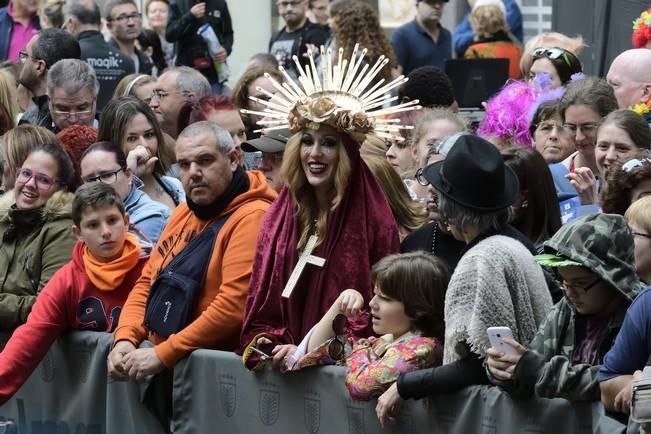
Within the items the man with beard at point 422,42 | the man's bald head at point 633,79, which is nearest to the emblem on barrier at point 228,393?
the man's bald head at point 633,79

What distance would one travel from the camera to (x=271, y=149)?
8.19 m

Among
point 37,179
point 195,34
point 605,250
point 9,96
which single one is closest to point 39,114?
point 9,96

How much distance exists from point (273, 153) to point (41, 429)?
6.23ft

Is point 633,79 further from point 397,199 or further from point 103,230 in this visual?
point 103,230


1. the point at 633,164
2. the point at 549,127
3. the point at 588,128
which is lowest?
the point at 549,127

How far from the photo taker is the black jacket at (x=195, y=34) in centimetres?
1423

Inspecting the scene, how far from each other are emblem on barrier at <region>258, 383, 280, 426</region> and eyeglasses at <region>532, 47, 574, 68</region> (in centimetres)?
368

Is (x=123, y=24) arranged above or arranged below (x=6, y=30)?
above

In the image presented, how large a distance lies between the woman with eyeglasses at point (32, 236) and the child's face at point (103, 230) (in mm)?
506

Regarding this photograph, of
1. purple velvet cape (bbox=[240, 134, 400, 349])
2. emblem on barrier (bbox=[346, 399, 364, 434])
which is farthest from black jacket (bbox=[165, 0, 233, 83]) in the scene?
emblem on barrier (bbox=[346, 399, 364, 434])

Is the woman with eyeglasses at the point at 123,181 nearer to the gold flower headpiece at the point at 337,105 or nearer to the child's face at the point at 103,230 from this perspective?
the child's face at the point at 103,230

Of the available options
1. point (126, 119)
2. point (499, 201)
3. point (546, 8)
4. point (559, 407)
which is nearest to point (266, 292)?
point (499, 201)

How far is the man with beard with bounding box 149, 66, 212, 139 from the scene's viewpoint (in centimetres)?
1034

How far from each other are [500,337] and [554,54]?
172 inches
